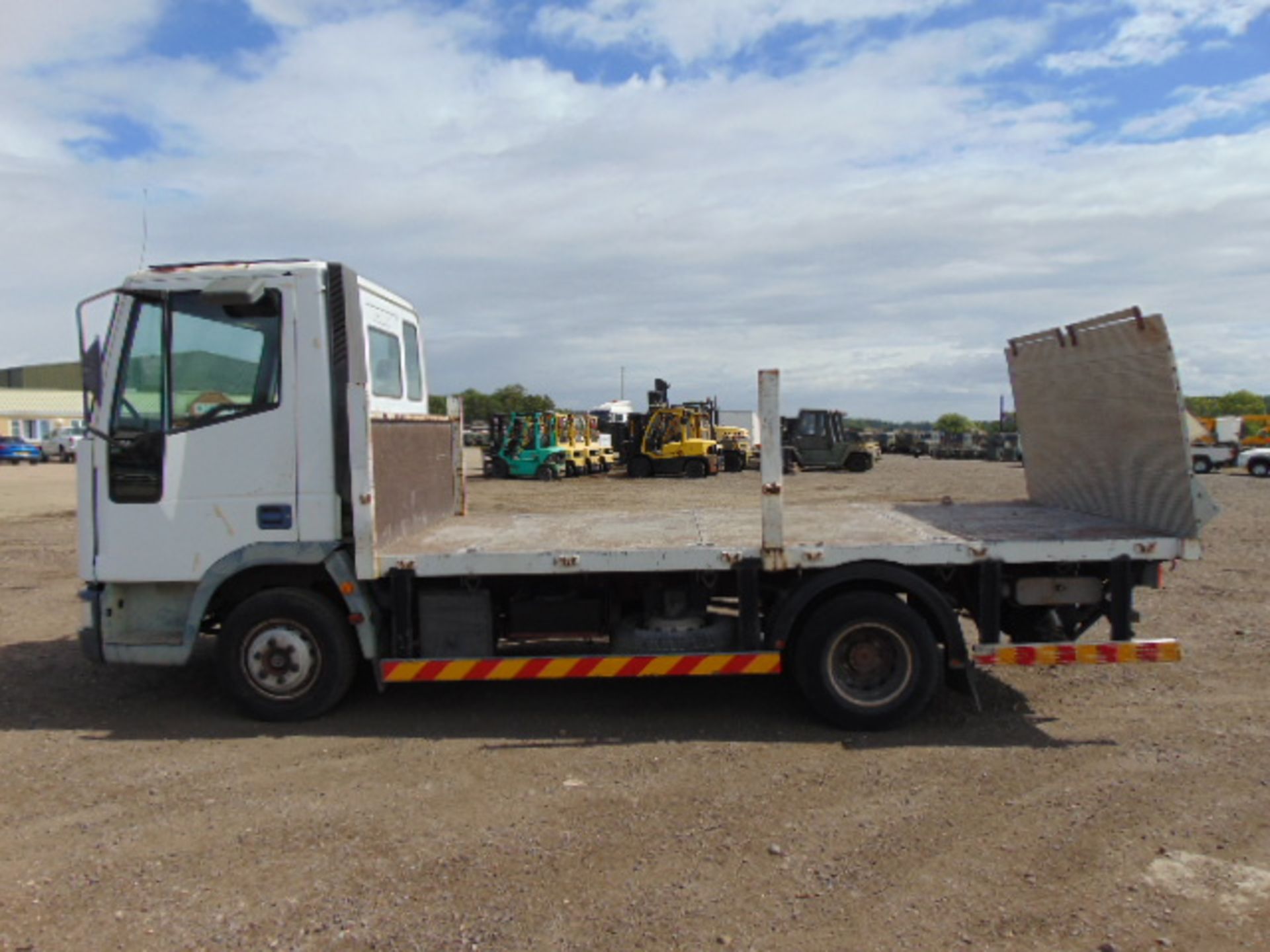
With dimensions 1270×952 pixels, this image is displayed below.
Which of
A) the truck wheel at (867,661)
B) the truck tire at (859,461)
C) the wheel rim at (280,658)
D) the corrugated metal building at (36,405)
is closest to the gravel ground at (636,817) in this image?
the truck wheel at (867,661)

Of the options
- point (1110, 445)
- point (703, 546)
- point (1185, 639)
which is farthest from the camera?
point (1185, 639)

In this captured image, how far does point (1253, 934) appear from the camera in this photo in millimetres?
3580

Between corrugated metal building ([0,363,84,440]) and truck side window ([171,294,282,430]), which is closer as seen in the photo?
truck side window ([171,294,282,430])

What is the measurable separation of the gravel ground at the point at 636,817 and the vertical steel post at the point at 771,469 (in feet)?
3.69

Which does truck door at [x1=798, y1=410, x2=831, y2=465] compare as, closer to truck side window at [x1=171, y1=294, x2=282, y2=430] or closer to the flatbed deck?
the flatbed deck

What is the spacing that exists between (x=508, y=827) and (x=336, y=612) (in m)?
2.07

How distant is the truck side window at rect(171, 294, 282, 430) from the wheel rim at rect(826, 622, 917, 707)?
372 centimetres

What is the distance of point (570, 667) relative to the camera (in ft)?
19.5

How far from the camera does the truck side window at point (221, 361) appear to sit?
5914mm

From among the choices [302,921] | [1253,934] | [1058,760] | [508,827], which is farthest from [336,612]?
[1253,934]

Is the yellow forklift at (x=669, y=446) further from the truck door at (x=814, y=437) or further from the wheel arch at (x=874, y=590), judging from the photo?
the wheel arch at (x=874, y=590)

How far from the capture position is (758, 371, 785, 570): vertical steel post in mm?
5500

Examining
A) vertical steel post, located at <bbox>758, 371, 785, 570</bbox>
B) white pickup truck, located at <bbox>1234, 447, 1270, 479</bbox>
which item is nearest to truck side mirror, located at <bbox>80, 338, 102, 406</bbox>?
vertical steel post, located at <bbox>758, 371, 785, 570</bbox>

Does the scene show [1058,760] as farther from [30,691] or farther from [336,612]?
[30,691]
